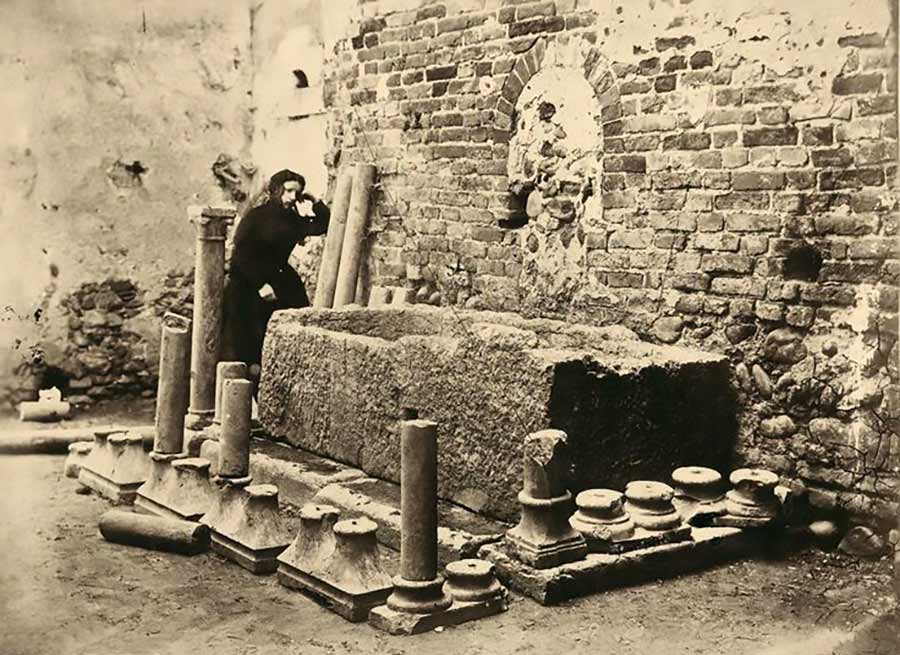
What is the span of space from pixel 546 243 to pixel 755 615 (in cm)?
262

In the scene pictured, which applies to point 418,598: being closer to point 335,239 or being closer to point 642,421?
point 642,421

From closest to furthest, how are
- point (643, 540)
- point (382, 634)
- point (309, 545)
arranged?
point (382, 634), point (309, 545), point (643, 540)

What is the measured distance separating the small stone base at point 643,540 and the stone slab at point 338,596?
0.85 meters

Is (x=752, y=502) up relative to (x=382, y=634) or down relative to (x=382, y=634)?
up

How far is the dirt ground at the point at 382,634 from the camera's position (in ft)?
12.2

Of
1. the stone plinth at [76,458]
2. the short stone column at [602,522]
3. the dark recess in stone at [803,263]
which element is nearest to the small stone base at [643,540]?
the short stone column at [602,522]

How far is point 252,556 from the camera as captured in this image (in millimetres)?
4434

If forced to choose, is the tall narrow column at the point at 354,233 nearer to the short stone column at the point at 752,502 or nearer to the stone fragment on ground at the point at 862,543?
the short stone column at the point at 752,502

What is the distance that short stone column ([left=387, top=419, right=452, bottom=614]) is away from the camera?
3811 mm

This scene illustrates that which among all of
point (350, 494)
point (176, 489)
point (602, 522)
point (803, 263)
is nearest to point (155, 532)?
point (176, 489)

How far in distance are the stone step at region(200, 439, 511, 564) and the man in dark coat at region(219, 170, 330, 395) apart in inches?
52.0

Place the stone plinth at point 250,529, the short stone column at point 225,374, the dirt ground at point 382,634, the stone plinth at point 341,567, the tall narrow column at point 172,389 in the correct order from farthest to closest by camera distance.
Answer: the short stone column at point 225,374, the tall narrow column at point 172,389, the stone plinth at point 250,529, the stone plinth at point 341,567, the dirt ground at point 382,634

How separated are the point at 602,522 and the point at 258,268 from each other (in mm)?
3513

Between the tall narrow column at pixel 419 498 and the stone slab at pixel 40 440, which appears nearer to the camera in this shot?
the tall narrow column at pixel 419 498
